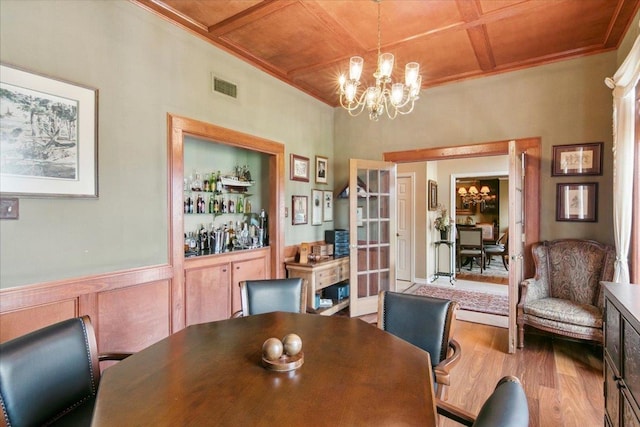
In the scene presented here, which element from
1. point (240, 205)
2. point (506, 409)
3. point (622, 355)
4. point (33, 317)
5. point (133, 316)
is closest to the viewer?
point (506, 409)

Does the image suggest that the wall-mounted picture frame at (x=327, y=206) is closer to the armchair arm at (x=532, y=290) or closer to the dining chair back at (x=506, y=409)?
the armchair arm at (x=532, y=290)

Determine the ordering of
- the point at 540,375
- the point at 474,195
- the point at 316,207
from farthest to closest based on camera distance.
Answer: the point at 474,195 → the point at 316,207 → the point at 540,375

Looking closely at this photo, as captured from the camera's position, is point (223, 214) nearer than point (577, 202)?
No

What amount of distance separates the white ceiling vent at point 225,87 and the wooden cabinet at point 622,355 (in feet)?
11.2

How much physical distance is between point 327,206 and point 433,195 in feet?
9.53


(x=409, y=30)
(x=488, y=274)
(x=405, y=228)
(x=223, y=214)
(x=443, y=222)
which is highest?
(x=409, y=30)

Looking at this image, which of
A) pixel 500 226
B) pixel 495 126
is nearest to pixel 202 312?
pixel 495 126

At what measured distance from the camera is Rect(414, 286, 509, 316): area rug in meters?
4.66

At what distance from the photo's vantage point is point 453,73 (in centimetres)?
393

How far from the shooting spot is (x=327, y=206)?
4957 mm

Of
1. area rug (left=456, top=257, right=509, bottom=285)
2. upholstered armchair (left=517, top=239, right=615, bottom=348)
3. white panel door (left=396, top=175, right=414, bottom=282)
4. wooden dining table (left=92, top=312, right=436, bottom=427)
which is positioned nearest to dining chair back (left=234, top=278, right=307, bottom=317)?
wooden dining table (left=92, top=312, right=436, bottom=427)

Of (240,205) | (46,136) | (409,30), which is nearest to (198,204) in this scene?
(240,205)

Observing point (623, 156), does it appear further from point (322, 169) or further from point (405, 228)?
point (405, 228)

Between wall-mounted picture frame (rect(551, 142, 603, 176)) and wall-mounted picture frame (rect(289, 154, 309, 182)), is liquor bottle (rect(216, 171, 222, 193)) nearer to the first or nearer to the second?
wall-mounted picture frame (rect(289, 154, 309, 182))
